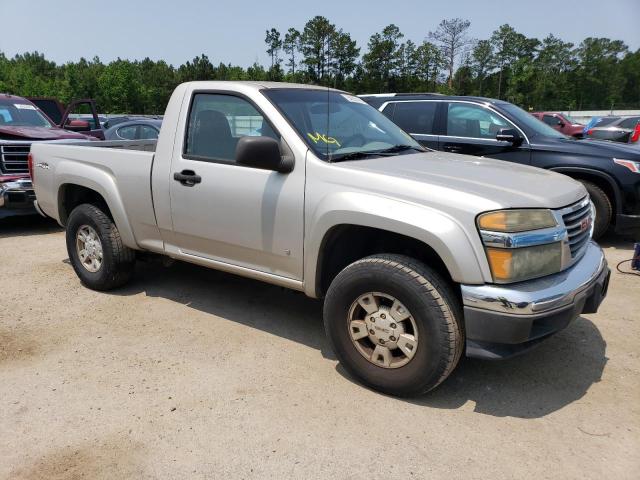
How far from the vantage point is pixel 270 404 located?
3117 mm

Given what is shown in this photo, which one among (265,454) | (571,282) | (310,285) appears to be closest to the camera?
(265,454)

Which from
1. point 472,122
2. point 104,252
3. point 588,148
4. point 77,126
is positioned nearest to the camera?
point 104,252

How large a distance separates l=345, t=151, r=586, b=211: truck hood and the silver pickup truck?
0.04ft

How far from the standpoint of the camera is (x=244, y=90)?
3.85 metres

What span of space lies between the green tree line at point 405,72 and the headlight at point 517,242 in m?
1.94

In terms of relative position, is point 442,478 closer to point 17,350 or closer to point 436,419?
point 436,419

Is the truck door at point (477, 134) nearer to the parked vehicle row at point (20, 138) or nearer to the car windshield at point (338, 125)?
the car windshield at point (338, 125)

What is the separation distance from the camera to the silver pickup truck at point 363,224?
9.16ft

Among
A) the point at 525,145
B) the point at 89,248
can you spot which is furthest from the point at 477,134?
the point at 89,248

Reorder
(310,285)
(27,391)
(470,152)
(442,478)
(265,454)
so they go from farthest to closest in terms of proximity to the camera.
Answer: (470,152) < (310,285) < (27,391) < (265,454) < (442,478)

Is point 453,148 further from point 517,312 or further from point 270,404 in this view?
point 270,404

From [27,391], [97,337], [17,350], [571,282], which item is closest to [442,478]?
[571,282]

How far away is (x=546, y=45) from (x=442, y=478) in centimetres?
9248

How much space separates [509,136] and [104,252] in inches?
197
